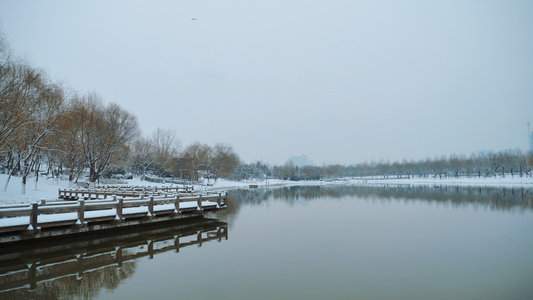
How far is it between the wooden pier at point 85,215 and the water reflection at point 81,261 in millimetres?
604

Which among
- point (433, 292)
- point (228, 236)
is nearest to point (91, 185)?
point (228, 236)

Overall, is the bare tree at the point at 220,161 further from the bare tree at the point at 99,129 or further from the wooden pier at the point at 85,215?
the wooden pier at the point at 85,215

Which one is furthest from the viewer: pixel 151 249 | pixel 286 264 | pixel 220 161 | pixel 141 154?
pixel 220 161

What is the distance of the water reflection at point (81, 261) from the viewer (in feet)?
25.9

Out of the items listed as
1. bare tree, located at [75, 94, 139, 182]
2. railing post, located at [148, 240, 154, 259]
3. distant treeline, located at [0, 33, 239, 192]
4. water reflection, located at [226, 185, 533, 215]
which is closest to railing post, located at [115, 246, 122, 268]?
railing post, located at [148, 240, 154, 259]

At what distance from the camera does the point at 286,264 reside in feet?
34.2

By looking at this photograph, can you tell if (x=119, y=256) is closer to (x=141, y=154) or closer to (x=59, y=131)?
(x=59, y=131)

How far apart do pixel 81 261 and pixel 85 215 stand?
11.7 ft

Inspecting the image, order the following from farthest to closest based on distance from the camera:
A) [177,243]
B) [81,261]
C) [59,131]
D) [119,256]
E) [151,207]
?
[59,131], [151,207], [177,243], [119,256], [81,261]

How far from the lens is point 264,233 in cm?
1584

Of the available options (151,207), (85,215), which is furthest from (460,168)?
(85,215)

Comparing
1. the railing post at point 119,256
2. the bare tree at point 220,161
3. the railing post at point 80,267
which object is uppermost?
the bare tree at point 220,161

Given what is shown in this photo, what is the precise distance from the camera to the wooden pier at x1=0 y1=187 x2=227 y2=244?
1113 cm

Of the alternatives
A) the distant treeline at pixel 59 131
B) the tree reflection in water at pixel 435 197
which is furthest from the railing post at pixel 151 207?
the distant treeline at pixel 59 131
